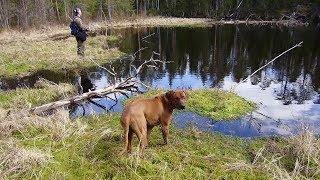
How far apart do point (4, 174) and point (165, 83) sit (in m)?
9.37

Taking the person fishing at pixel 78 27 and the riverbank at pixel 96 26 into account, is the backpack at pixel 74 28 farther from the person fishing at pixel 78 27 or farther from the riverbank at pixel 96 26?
the riverbank at pixel 96 26

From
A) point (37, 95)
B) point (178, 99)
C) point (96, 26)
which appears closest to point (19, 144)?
point (178, 99)

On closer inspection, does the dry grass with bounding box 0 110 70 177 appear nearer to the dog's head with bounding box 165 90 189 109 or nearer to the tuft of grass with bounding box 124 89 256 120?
the dog's head with bounding box 165 90 189 109

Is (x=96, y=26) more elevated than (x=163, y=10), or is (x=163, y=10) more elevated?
(x=163, y=10)

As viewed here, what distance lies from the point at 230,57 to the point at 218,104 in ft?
35.3

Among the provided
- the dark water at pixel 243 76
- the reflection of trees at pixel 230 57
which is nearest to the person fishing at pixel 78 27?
the dark water at pixel 243 76

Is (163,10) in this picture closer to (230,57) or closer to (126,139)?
(230,57)

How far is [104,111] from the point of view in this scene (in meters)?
10.1

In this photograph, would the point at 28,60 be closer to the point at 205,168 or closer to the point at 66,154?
the point at 66,154

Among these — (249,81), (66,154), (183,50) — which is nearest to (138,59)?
(183,50)

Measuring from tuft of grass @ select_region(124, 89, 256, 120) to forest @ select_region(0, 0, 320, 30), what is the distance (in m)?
27.1

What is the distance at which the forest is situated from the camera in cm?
3658

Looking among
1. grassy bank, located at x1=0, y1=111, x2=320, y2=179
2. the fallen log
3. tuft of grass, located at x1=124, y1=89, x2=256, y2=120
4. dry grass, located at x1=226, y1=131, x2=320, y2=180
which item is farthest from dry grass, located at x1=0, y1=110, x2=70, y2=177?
tuft of grass, located at x1=124, y1=89, x2=256, y2=120

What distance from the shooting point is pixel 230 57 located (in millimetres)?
20469
